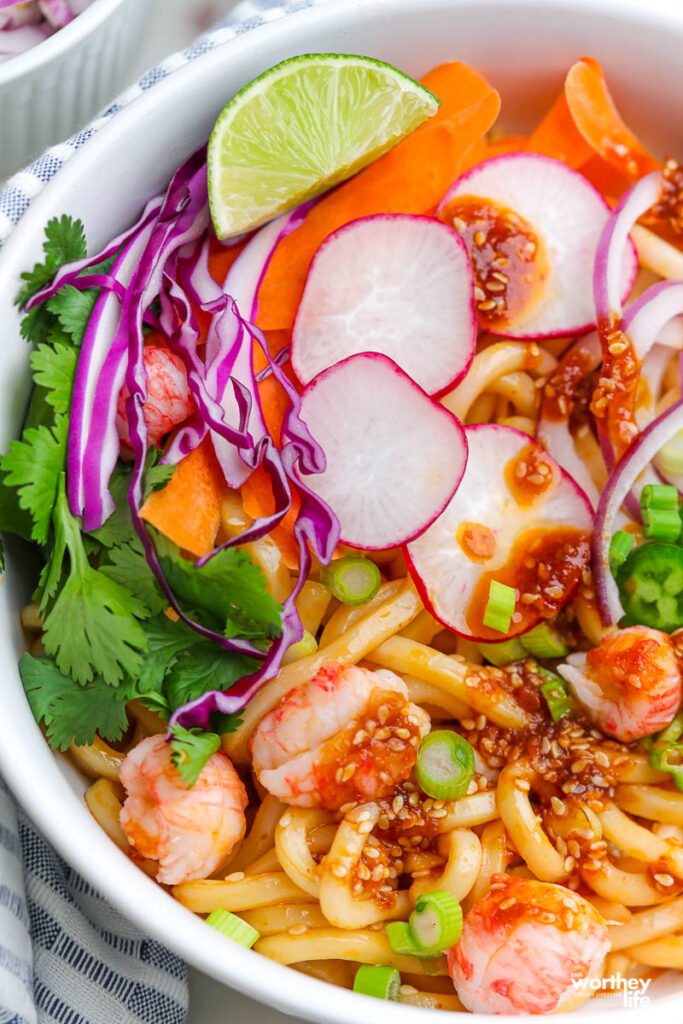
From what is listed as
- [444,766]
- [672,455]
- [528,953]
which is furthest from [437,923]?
[672,455]

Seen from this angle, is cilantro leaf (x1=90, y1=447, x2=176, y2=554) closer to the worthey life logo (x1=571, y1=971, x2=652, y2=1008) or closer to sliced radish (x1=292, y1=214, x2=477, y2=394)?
sliced radish (x1=292, y1=214, x2=477, y2=394)

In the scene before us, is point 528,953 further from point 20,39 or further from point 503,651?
point 20,39

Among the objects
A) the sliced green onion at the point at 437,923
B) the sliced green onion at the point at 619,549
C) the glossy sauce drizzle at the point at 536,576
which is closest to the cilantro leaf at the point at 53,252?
the glossy sauce drizzle at the point at 536,576

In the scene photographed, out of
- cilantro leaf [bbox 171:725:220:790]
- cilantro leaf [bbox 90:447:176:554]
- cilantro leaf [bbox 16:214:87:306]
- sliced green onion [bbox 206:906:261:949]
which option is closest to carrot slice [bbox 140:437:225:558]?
cilantro leaf [bbox 90:447:176:554]

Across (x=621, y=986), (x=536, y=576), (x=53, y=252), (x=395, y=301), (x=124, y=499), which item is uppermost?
(x=53, y=252)

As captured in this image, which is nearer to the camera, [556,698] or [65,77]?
[556,698]

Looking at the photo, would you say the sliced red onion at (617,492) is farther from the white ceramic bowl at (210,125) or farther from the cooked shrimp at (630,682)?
the white ceramic bowl at (210,125)
